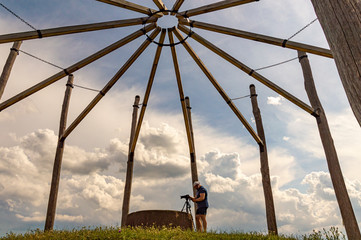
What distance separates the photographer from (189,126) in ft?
51.7

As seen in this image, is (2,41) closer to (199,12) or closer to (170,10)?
(170,10)

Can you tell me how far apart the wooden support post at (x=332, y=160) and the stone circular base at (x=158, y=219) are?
5.41 m

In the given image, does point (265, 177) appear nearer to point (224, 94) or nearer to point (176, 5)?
point (224, 94)

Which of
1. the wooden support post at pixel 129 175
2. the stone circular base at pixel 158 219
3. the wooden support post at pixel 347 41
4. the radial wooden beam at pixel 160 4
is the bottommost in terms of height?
the stone circular base at pixel 158 219

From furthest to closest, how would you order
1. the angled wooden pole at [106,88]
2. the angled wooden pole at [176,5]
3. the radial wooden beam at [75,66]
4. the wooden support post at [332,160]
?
the angled wooden pole at [106,88]
the radial wooden beam at [75,66]
the angled wooden pole at [176,5]
the wooden support post at [332,160]

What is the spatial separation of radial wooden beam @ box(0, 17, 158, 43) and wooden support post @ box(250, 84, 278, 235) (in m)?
6.25

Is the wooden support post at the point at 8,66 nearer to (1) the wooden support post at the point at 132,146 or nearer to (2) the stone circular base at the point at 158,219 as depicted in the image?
(1) the wooden support post at the point at 132,146

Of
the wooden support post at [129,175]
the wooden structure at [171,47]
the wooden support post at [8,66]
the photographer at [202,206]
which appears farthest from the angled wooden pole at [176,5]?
the wooden support post at [129,175]

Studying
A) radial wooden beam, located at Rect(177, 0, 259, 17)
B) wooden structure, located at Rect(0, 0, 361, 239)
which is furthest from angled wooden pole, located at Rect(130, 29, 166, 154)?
radial wooden beam, located at Rect(177, 0, 259, 17)

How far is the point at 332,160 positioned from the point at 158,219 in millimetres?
6401

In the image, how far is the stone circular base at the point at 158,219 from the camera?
35.1ft

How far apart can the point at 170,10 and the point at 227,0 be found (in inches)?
85.9

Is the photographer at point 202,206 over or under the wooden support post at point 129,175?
under

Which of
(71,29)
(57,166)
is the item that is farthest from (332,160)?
(57,166)
